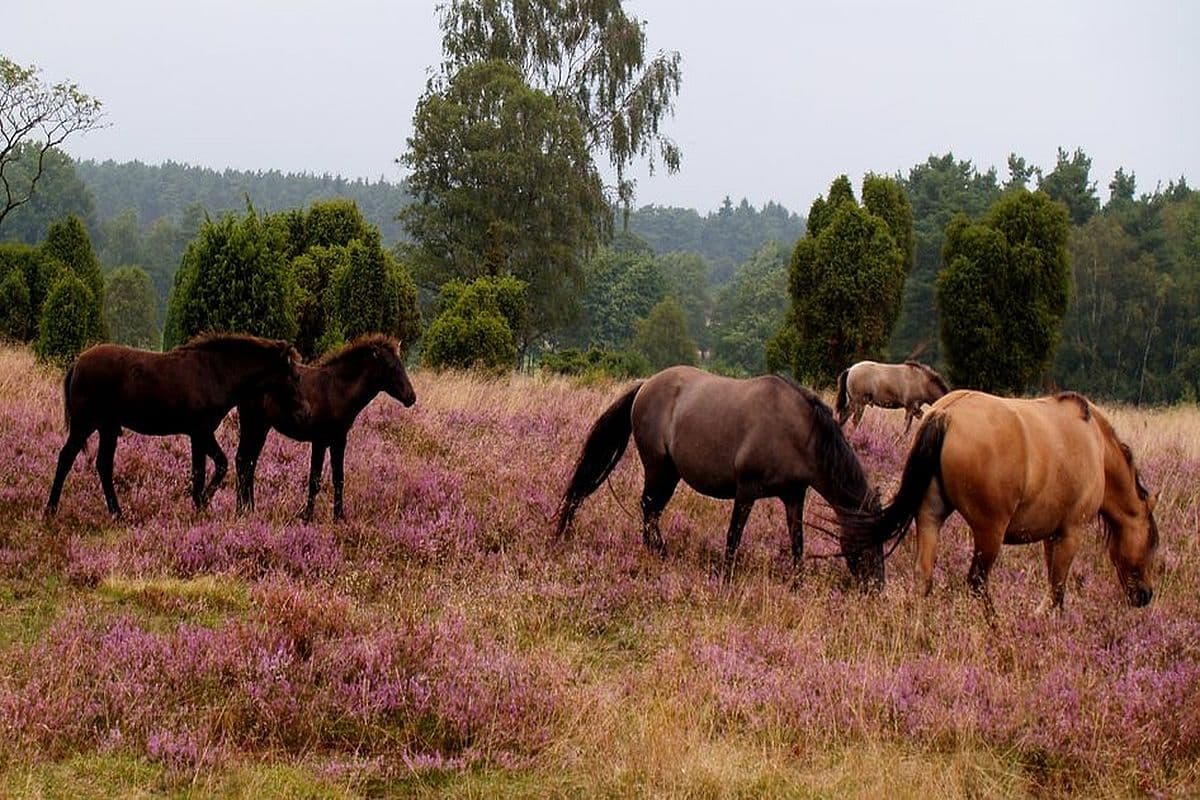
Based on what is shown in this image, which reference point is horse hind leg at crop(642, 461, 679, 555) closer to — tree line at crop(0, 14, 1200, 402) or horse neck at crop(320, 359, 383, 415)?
horse neck at crop(320, 359, 383, 415)

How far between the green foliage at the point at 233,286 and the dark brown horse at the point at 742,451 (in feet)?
24.8

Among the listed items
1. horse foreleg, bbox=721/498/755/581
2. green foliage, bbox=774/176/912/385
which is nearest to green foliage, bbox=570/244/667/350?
green foliage, bbox=774/176/912/385

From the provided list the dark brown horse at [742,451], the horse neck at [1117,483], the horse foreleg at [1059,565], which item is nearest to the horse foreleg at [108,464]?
the dark brown horse at [742,451]

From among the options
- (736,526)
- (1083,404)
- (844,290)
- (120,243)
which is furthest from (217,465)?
(120,243)

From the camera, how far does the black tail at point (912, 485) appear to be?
269 inches

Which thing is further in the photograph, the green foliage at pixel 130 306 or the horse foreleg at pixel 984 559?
the green foliage at pixel 130 306

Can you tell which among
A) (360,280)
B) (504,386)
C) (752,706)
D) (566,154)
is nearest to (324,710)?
(752,706)

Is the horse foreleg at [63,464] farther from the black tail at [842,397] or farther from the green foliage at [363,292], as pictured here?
the black tail at [842,397]

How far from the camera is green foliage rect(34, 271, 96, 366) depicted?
56.3 ft

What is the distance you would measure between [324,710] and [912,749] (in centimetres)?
304

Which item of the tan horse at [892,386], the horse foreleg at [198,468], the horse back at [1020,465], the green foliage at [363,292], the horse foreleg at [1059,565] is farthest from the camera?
the green foliage at [363,292]

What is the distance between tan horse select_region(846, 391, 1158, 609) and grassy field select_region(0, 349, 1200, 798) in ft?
1.33

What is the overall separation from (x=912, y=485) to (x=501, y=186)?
2802 centimetres

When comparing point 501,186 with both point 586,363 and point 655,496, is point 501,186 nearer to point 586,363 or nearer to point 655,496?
point 586,363
